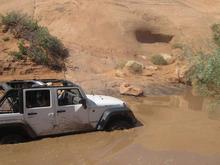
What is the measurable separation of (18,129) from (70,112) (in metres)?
1.35

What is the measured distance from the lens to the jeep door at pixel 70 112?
10695 millimetres

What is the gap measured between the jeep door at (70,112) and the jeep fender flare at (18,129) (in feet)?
2.26

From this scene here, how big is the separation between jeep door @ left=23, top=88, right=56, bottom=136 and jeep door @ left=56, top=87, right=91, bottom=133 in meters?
0.19

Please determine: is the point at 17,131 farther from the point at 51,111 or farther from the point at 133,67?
the point at 133,67

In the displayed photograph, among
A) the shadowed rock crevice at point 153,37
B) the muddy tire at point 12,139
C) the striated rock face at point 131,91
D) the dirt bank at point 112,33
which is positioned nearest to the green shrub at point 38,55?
the dirt bank at point 112,33

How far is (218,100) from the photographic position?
13.4 meters

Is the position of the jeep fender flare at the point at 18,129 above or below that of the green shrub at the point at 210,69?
below

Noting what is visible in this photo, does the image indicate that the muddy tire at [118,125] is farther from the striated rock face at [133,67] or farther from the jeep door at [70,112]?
the striated rock face at [133,67]

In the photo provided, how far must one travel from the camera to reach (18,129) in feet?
33.4

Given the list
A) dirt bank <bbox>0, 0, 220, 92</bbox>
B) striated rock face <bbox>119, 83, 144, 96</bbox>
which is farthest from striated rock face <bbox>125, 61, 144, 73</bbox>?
striated rock face <bbox>119, 83, 144, 96</bbox>

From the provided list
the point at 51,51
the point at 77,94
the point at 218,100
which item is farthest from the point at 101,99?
the point at 51,51

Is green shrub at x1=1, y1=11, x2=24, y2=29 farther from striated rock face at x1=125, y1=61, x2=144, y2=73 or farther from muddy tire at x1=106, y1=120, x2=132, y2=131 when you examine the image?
Result: muddy tire at x1=106, y1=120, x2=132, y2=131

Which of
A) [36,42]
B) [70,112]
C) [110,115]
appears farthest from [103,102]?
[36,42]

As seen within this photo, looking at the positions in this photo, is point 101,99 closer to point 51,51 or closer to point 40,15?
point 51,51
